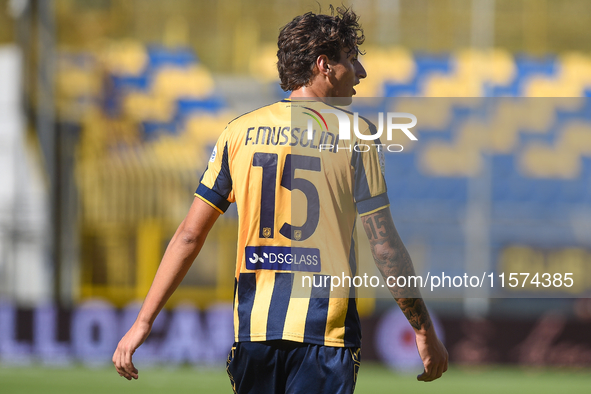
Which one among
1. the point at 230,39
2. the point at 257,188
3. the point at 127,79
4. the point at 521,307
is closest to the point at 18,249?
the point at 127,79

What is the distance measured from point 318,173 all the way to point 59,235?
10.9 metres

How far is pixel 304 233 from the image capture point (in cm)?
216

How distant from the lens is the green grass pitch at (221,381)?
27.4 ft

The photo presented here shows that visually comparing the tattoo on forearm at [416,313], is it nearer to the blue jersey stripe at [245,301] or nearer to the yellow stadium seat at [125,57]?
the blue jersey stripe at [245,301]

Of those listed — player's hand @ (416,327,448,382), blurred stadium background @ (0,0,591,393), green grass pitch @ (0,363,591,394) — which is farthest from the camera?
blurred stadium background @ (0,0,591,393)

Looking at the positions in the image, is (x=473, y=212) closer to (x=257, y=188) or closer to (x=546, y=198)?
(x=546, y=198)

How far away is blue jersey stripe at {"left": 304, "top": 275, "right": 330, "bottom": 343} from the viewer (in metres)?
2.12

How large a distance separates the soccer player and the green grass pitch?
6.25 meters

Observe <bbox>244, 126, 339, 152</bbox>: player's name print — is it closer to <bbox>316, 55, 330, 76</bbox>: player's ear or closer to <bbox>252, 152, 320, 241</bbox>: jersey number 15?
<bbox>252, 152, 320, 241</bbox>: jersey number 15

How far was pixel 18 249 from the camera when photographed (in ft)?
39.1

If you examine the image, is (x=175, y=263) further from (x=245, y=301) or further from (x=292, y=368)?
(x=292, y=368)

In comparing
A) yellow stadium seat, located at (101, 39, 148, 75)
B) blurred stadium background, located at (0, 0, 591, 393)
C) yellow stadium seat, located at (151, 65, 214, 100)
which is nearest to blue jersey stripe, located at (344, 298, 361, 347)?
blurred stadium background, located at (0, 0, 591, 393)

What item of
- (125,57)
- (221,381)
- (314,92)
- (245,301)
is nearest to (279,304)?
(245,301)

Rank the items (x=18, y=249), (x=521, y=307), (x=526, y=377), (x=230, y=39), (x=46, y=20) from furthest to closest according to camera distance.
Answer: (x=230, y=39)
(x=521, y=307)
(x=46, y=20)
(x=18, y=249)
(x=526, y=377)
